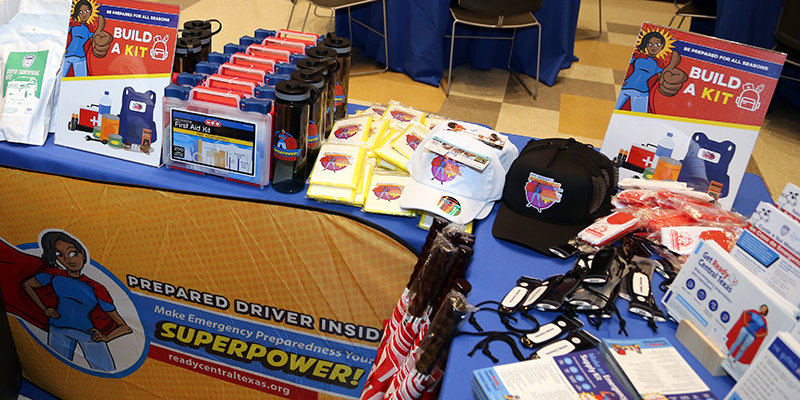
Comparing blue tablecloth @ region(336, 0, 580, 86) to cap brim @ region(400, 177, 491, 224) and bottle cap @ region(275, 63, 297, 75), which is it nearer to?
bottle cap @ region(275, 63, 297, 75)

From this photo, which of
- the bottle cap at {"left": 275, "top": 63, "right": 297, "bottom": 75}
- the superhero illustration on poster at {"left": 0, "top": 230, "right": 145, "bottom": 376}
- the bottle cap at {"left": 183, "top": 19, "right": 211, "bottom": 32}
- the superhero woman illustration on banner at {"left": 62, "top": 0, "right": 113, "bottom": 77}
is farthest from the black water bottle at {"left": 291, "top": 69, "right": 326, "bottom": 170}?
the superhero illustration on poster at {"left": 0, "top": 230, "right": 145, "bottom": 376}

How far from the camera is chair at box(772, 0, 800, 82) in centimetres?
329

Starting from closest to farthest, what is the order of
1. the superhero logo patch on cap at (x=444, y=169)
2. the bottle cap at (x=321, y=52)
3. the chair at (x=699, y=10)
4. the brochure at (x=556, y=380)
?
1. the brochure at (x=556, y=380)
2. the superhero logo patch on cap at (x=444, y=169)
3. the bottle cap at (x=321, y=52)
4. the chair at (x=699, y=10)

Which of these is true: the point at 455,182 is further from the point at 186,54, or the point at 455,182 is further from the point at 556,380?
the point at 186,54

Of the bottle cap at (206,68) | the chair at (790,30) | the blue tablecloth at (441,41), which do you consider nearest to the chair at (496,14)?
the blue tablecloth at (441,41)

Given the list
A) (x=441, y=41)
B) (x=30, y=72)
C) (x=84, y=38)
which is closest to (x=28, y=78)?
(x=30, y=72)

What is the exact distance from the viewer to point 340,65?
1723mm

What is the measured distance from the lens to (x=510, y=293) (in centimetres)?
120

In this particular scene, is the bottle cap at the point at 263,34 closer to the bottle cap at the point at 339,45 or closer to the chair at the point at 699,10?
the bottle cap at the point at 339,45

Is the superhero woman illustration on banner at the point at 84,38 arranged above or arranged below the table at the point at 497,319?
above

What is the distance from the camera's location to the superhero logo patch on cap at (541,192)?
1.37 m

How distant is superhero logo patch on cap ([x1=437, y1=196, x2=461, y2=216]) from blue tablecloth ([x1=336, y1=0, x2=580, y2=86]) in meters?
2.50

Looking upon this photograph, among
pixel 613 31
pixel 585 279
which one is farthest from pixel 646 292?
pixel 613 31

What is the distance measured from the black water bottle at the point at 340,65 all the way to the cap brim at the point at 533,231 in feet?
2.22
